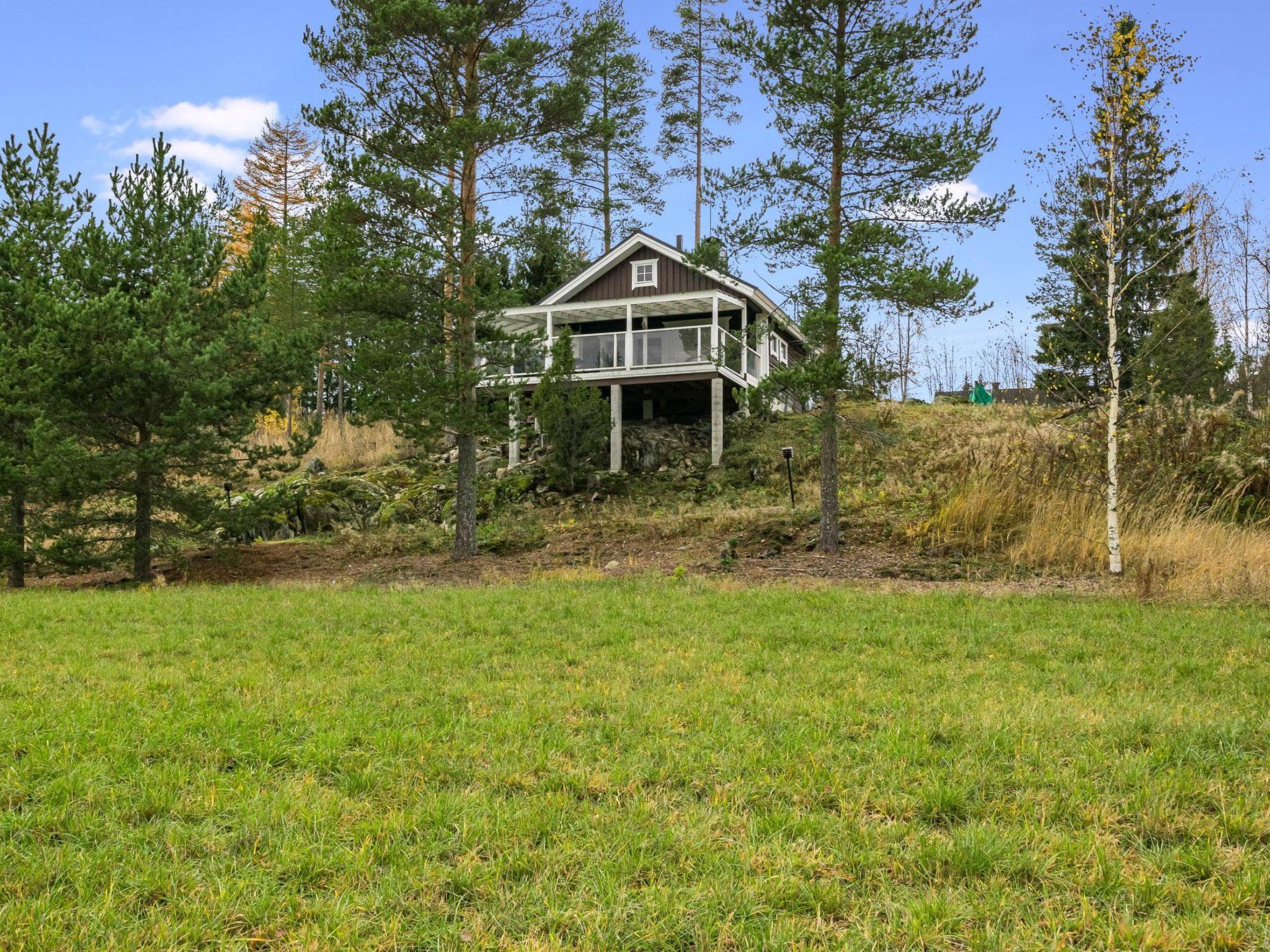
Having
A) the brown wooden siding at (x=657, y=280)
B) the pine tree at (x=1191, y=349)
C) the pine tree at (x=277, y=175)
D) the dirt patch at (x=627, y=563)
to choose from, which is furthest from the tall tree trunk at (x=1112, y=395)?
the pine tree at (x=277, y=175)

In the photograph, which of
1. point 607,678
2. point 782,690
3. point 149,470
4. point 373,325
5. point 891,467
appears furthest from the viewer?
point 891,467

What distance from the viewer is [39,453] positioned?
12172 mm

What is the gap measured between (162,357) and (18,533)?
4.10 meters

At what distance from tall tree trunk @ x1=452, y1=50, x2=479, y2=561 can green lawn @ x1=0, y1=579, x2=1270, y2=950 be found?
7464 millimetres

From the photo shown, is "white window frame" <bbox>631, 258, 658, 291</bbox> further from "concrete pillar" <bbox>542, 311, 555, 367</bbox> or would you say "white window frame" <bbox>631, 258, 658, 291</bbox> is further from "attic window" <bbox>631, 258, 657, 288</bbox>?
"concrete pillar" <bbox>542, 311, 555, 367</bbox>

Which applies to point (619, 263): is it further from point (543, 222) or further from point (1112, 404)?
point (1112, 404)

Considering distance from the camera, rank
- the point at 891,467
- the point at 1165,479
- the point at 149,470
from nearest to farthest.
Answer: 1. the point at 1165,479
2. the point at 149,470
3. the point at 891,467

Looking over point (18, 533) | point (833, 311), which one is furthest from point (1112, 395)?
point (18, 533)

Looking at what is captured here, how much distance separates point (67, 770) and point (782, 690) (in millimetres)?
3919

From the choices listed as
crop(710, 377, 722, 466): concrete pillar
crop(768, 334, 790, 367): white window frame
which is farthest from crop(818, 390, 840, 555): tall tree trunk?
crop(768, 334, 790, 367): white window frame

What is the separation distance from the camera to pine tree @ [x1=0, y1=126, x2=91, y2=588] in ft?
43.6

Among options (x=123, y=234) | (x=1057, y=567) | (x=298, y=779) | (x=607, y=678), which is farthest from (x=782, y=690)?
(x=123, y=234)

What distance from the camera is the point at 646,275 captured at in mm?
24672

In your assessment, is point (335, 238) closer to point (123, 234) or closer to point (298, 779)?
point (123, 234)
